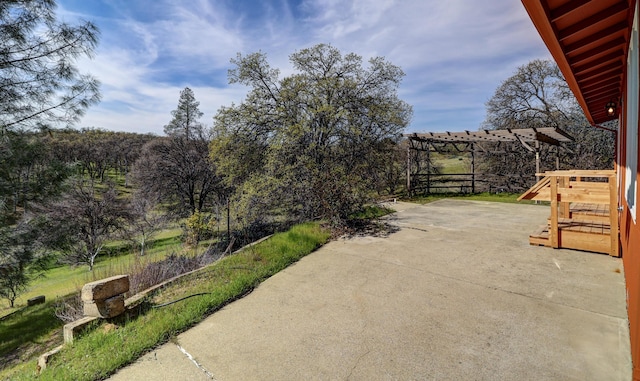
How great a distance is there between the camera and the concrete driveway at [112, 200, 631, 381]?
83.6 inches

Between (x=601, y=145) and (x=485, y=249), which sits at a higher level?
(x=601, y=145)

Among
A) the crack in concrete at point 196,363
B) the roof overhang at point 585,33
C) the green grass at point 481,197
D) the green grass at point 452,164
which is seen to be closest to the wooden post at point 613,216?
the roof overhang at point 585,33

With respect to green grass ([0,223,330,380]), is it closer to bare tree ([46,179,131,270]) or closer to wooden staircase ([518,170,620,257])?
wooden staircase ([518,170,620,257])

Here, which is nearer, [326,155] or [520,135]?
[326,155]

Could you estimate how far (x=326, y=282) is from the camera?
3.76 m

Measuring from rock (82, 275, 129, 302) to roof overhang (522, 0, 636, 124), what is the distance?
3940 millimetres

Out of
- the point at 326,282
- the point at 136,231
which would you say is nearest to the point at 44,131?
the point at 326,282

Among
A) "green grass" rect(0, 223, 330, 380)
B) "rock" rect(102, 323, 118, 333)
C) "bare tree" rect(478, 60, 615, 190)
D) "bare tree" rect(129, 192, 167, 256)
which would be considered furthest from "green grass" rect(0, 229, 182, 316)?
"bare tree" rect(478, 60, 615, 190)

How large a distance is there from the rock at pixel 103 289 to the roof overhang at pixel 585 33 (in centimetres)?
394

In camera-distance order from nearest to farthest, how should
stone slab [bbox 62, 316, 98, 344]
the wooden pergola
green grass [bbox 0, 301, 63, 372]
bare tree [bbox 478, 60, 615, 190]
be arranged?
stone slab [bbox 62, 316, 98, 344]
green grass [bbox 0, 301, 63, 372]
the wooden pergola
bare tree [bbox 478, 60, 615, 190]

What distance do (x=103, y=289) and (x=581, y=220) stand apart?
7.35 m

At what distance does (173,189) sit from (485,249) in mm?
17518

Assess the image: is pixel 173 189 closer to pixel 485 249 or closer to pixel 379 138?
pixel 379 138

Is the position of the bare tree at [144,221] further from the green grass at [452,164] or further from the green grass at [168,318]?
the green grass at [452,164]
